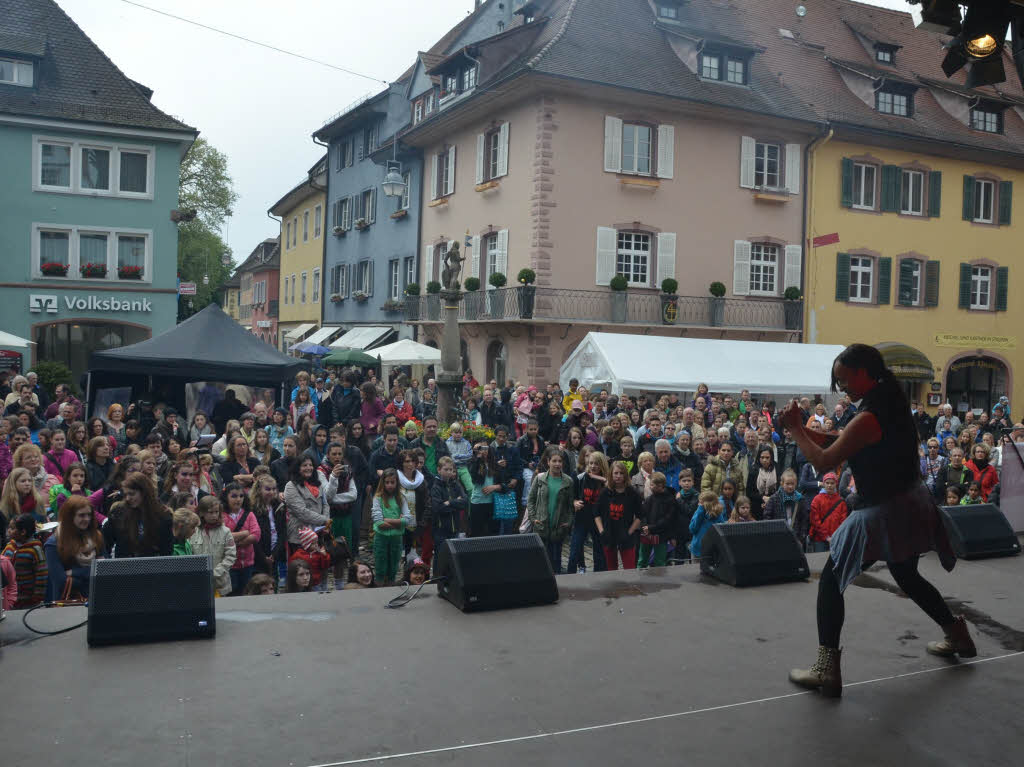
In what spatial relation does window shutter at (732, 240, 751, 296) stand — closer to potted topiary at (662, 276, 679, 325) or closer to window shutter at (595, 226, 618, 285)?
potted topiary at (662, 276, 679, 325)

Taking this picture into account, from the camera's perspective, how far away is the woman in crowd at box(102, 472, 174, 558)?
25.0 ft

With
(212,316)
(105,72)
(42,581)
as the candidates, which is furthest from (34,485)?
(105,72)

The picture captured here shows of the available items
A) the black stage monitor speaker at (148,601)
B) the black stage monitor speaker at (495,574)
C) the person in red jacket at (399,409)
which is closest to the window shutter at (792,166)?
the person in red jacket at (399,409)

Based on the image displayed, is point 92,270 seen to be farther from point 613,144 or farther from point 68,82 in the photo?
point 613,144

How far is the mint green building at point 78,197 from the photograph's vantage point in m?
27.8

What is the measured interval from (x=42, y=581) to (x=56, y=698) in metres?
3.03

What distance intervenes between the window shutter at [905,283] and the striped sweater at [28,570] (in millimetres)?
26370

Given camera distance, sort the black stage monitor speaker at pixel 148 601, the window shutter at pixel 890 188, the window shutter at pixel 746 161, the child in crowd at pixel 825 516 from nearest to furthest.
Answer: the black stage monitor speaker at pixel 148 601 < the child in crowd at pixel 825 516 < the window shutter at pixel 746 161 < the window shutter at pixel 890 188

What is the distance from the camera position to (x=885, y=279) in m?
28.4

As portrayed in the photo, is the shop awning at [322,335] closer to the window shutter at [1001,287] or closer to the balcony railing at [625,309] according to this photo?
the balcony railing at [625,309]

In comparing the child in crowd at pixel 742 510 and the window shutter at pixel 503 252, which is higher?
the window shutter at pixel 503 252

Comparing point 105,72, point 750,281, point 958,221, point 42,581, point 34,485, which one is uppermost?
point 105,72

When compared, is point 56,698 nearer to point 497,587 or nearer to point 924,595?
point 497,587

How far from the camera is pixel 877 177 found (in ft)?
93.3
